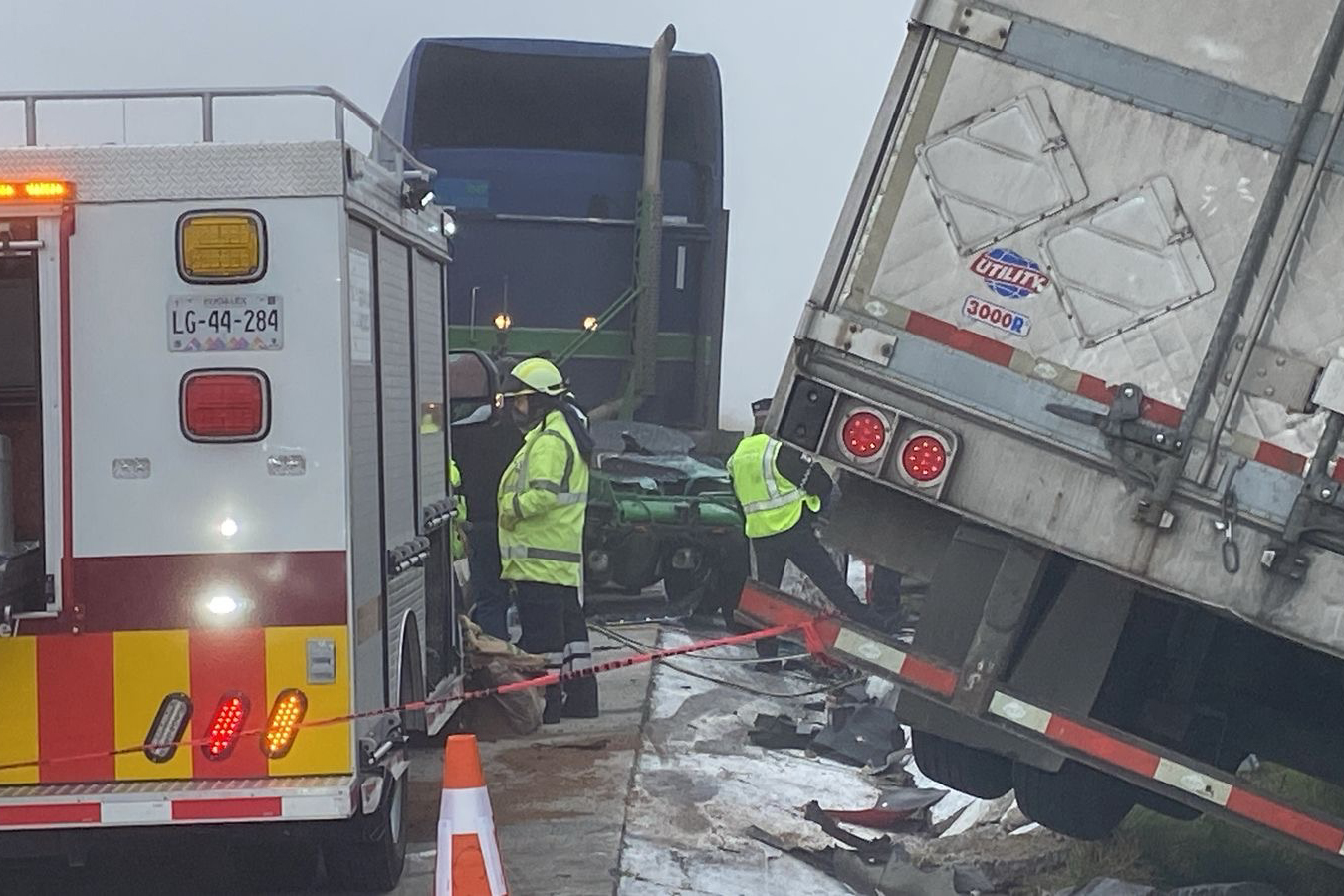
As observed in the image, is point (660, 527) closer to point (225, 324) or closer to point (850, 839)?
point (850, 839)

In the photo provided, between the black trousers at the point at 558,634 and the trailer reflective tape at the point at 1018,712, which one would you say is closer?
the trailer reflective tape at the point at 1018,712

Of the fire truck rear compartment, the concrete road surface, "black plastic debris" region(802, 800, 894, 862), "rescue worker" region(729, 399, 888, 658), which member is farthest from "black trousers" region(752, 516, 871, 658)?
the fire truck rear compartment

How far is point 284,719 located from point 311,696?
0.31 feet

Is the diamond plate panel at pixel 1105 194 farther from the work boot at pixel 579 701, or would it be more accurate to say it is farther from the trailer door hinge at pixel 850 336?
the work boot at pixel 579 701

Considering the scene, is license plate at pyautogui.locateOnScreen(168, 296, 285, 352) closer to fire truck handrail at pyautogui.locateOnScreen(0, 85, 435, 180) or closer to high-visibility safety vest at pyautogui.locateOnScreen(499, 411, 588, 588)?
fire truck handrail at pyautogui.locateOnScreen(0, 85, 435, 180)

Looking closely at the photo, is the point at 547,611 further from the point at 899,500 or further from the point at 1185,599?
the point at 1185,599

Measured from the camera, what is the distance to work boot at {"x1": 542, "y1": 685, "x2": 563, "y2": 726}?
8.73 metres

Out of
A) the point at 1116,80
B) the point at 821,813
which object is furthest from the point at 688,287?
the point at 1116,80

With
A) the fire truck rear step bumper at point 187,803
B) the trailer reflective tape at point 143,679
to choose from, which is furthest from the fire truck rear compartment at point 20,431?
the fire truck rear step bumper at point 187,803

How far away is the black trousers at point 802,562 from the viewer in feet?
35.3

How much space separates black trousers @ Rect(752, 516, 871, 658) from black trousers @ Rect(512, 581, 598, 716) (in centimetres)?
190

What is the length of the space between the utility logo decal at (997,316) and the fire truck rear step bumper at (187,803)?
211 centimetres

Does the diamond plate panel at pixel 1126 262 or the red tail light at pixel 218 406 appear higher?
the diamond plate panel at pixel 1126 262

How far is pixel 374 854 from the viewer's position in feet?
19.4
